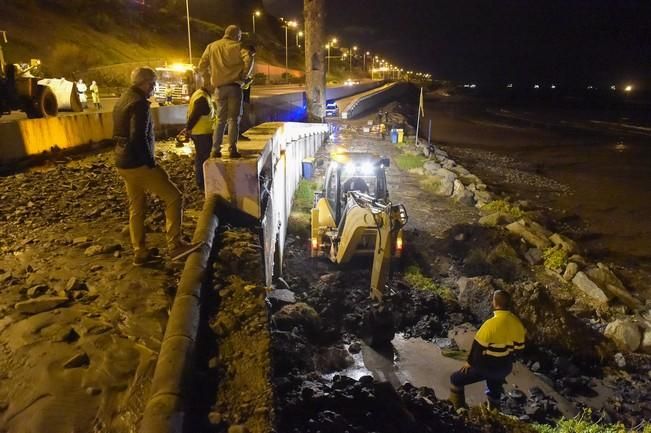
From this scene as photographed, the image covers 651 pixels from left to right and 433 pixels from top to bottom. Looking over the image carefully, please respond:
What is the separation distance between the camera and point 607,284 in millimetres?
10609

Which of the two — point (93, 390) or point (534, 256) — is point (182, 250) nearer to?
point (93, 390)

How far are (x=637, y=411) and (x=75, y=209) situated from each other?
8855mm

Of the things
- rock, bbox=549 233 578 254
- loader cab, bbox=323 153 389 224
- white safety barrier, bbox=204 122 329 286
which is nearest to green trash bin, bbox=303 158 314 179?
white safety barrier, bbox=204 122 329 286

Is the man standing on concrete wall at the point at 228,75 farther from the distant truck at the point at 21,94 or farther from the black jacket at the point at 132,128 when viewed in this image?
the distant truck at the point at 21,94

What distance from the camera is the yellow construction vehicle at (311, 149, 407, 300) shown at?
25.9ft

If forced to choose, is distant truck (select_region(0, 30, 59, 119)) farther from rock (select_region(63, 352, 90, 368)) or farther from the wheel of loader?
rock (select_region(63, 352, 90, 368))

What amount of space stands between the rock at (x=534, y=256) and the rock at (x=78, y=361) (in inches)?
Answer: 429

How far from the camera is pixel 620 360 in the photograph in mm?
7961

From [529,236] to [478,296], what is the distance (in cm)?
466

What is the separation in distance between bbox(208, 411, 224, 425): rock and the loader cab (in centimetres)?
661

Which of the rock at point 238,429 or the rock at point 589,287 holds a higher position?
the rock at point 238,429

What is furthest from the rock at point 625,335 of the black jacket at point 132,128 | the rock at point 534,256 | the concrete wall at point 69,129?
the concrete wall at point 69,129

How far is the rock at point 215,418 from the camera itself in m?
3.23

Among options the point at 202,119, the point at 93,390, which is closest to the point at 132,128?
the point at 93,390
